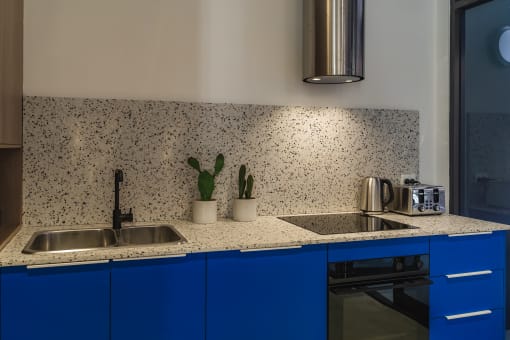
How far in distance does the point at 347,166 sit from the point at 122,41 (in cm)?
151

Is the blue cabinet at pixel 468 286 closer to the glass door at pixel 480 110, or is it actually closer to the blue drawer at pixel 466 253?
the blue drawer at pixel 466 253

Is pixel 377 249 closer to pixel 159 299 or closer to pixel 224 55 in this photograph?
pixel 159 299

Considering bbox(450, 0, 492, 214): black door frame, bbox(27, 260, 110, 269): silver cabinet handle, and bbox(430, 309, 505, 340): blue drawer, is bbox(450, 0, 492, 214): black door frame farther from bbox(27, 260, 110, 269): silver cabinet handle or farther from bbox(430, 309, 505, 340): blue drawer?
bbox(27, 260, 110, 269): silver cabinet handle

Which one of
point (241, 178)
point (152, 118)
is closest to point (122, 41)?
point (152, 118)

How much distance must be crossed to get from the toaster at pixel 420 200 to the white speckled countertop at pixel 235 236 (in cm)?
5

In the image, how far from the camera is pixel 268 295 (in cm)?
189

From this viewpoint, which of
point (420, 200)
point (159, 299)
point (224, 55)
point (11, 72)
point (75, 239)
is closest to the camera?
point (159, 299)

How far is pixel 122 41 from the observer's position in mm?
2266

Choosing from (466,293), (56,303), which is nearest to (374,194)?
(466,293)

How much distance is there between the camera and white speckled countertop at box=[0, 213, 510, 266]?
1.61 m

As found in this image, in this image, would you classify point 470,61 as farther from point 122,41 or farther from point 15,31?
point 15,31

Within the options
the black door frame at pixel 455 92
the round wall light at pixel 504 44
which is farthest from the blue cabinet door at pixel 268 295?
the round wall light at pixel 504 44

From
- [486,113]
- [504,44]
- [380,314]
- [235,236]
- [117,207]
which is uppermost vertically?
[504,44]

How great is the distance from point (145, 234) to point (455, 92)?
2.21 metres
